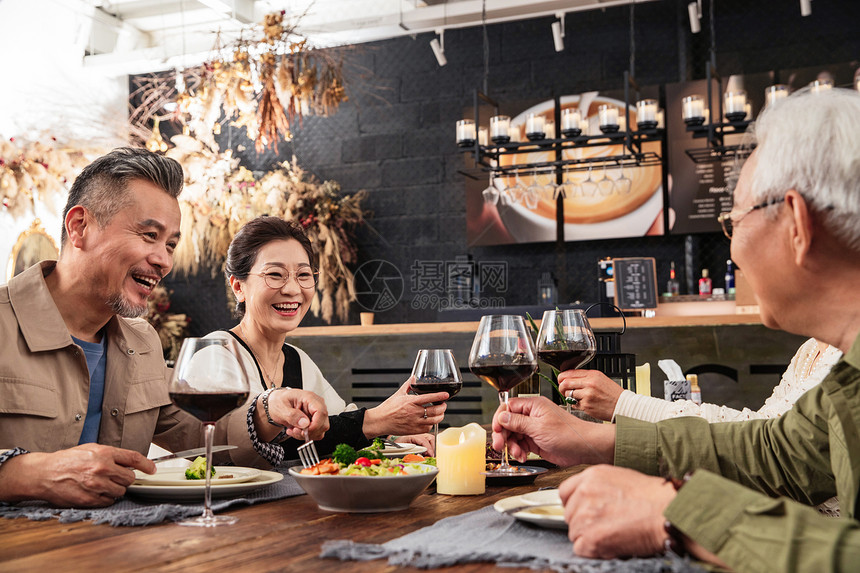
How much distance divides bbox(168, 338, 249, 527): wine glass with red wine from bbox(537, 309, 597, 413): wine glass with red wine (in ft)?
2.51

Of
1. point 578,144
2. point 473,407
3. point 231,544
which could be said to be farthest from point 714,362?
point 231,544

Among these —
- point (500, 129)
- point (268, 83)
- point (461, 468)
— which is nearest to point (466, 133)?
point (500, 129)

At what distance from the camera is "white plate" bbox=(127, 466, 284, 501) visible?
130 centimetres

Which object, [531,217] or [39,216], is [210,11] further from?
[531,217]

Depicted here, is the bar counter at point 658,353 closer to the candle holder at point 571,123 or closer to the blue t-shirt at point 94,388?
the candle holder at point 571,123

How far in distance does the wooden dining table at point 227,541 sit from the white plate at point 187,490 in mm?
56

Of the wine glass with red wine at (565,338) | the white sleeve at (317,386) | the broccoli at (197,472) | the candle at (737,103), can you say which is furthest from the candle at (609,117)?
the broccoli at (197,472)

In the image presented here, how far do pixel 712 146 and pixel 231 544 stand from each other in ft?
16.8

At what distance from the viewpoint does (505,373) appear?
57.7 inches

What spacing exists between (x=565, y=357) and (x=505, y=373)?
0.34m

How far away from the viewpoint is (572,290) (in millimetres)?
6371

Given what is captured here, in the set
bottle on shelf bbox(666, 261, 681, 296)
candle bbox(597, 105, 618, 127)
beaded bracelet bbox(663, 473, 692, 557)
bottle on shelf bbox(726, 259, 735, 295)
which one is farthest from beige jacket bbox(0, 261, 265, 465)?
bottle on shelf bbox(726, 259, 735, 295)

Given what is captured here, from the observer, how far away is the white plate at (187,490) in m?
1.30

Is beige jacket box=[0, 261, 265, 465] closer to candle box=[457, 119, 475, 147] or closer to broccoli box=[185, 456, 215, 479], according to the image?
broccoli box=[185, 456, 215, 479]
